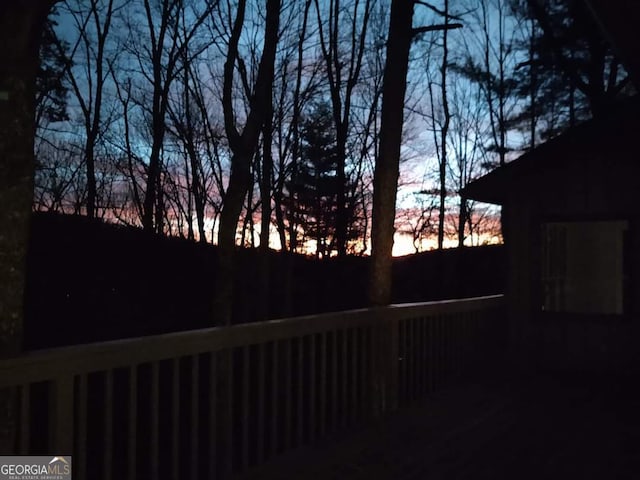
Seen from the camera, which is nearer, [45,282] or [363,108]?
[45,282]

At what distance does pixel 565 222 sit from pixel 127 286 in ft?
25.1

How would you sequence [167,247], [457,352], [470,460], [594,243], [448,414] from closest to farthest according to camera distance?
[470,460]
[448,414]
[457,352]
[594,243]
[167,247]

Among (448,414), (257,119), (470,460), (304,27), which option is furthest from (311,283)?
(470,460)

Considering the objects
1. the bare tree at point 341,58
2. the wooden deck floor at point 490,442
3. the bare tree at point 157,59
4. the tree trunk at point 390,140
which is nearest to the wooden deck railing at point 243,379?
the wooden deck floor at point 490,442

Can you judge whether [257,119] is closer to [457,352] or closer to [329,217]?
[457,352]

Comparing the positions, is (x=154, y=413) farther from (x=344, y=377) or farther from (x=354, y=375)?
(x=354, y=375)

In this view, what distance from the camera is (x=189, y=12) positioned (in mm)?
12070

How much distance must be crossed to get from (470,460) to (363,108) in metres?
13.7

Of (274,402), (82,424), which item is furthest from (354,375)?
(82,424)

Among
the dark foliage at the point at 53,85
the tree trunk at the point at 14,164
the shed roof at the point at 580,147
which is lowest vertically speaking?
the tree trunk at the point at 14,164

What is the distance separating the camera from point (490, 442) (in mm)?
4023

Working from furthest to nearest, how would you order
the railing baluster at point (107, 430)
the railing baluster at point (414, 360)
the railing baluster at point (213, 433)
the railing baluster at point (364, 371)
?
the railing baluster at point (414, 360)
the railing baluster at point (364, 371)
the railing baluster at point (213, 433)
the railing baluster at point (107, 430)

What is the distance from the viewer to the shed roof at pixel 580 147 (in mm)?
6137

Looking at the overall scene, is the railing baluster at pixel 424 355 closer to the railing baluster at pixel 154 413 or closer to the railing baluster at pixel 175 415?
the railing baluster at pixel 175 415
